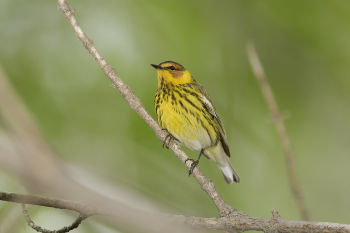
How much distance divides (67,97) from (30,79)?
546 millimetres

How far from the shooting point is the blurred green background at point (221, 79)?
5797 millimetres

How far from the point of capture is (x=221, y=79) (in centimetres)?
652

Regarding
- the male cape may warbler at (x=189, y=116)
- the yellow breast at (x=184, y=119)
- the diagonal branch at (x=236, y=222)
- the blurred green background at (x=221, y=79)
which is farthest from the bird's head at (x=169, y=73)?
the diagonal branch at (x=236, y=222)

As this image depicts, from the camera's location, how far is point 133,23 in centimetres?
658

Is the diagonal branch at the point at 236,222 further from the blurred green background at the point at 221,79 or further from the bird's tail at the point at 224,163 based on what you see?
the blurred green background at the point at 221,79

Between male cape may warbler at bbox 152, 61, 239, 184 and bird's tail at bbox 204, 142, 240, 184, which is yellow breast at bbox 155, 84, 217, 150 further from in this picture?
bird's tail at bbox 204, 142, 240, 184

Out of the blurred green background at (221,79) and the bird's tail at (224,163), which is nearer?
the bird's tail at (224,163)

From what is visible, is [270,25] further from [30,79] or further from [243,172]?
[30,79]

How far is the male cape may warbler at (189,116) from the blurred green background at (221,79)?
1.85 ft

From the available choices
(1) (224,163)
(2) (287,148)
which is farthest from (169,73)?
(2) (287,148)

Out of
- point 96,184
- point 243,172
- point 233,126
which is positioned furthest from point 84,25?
point 96,184

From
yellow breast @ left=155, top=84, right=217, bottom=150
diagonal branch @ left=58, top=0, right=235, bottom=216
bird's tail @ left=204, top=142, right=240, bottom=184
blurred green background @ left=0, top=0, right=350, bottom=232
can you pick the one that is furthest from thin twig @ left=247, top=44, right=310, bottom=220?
blurred green background @ left=0, top=0, right=350, bottom=232

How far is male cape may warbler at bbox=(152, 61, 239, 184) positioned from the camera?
4938mm

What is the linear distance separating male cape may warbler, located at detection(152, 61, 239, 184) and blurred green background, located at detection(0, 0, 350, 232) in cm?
56
